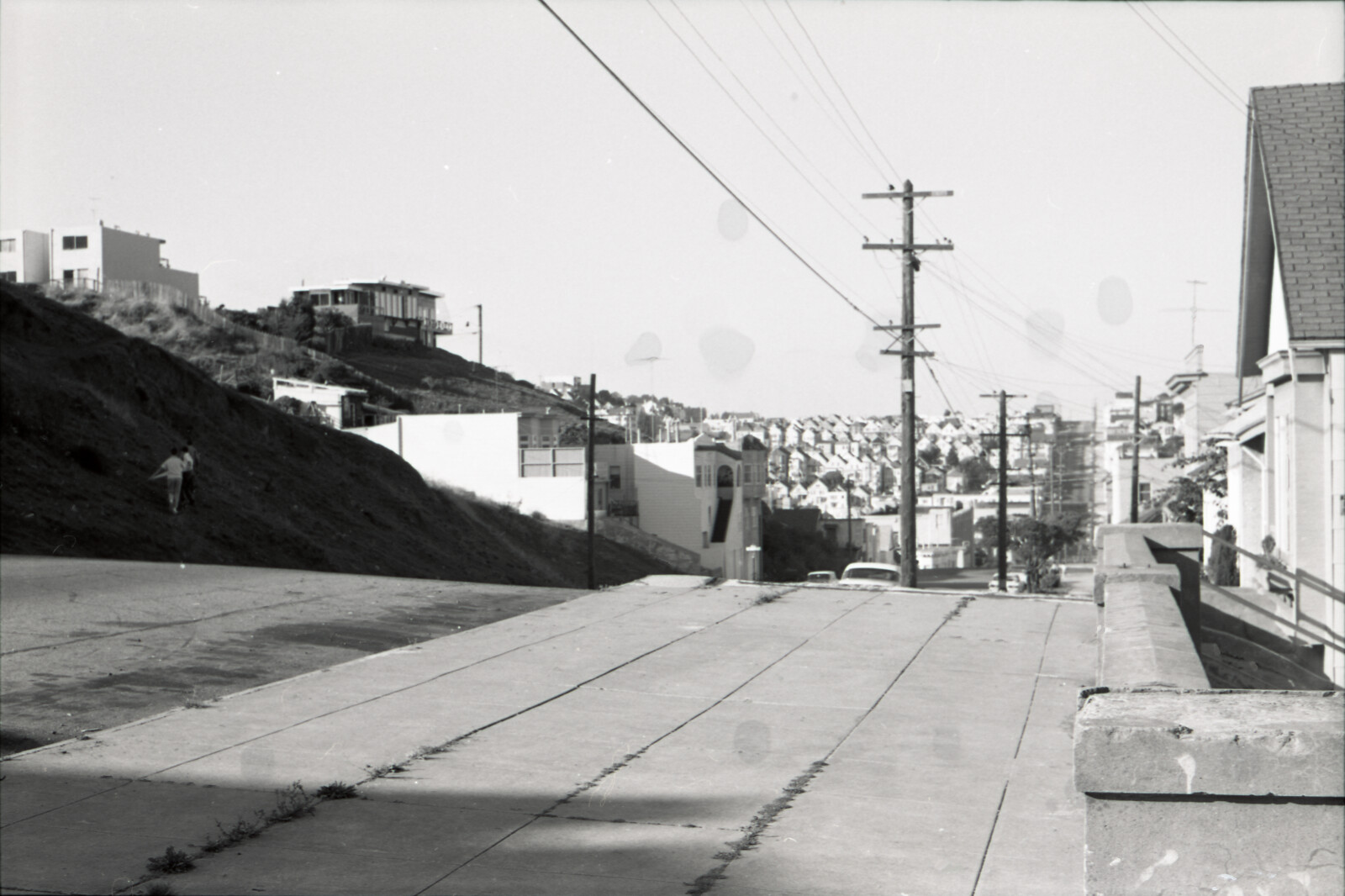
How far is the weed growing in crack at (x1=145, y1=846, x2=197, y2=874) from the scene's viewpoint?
18.8ft

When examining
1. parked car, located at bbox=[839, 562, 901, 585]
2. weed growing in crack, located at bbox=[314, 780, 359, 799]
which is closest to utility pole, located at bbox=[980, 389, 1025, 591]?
parked car, located at bbox=[839, 562, 901, 585]

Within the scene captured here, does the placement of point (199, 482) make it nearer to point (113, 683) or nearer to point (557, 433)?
point (113, 683)

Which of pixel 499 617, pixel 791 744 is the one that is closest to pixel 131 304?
pixel 499 617

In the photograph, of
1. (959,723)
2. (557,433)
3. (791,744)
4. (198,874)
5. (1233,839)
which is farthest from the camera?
(557,433)

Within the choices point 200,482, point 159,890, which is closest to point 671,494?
point 200,482

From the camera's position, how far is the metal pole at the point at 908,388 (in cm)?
2725

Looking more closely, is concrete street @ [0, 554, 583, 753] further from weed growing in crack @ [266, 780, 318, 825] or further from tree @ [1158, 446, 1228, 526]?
tree @ [1158, 446, 1228, 526]

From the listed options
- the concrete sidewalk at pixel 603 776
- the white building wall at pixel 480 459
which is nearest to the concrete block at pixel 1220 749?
the concrete sidewalk at pixel 603 776

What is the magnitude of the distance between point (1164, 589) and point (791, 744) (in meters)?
2.72

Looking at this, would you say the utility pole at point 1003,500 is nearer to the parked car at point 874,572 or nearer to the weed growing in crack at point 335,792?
the parked car at point 874,572

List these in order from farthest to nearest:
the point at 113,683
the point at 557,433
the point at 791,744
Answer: the point at 557,433, the point at 113,683, the point at 791,744

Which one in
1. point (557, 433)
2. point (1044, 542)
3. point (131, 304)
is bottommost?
point (1044, 542)

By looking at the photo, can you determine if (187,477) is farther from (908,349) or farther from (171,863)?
(171,863)

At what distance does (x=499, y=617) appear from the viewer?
44.7 ft
